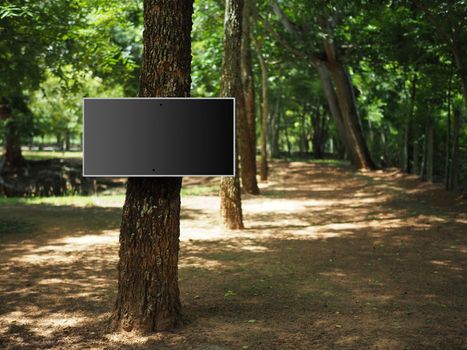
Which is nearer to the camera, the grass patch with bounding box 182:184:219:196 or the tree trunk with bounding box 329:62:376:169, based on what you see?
the grass patch with bounding box 182:184:219:196

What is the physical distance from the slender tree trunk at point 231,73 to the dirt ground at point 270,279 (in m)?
0.46

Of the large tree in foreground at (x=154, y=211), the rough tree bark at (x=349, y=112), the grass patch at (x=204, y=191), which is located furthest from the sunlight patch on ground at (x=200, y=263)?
the rough tree bark at (x=349, y=112)

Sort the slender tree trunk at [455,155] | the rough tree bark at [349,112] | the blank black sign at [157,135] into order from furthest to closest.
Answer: the rough tree bark at [349,112] < the slender tree trunk at [455,155] < the blank black sign at [157,135]

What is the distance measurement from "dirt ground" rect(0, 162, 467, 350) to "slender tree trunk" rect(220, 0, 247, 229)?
457 millimetres

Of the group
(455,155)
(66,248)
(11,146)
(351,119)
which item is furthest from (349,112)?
(66,248)

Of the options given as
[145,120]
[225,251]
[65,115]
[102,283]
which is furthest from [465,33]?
[65,115]

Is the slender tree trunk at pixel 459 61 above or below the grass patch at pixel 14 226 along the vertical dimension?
above

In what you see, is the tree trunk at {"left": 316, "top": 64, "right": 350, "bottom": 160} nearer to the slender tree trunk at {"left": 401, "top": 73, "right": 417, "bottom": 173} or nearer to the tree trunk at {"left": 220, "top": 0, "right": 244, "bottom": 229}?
the slender tree trunk at {"left": 401, "top": 73, "right": 417, "bottom": 173}

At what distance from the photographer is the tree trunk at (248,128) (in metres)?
16.9

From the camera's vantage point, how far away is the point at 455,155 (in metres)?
15.4

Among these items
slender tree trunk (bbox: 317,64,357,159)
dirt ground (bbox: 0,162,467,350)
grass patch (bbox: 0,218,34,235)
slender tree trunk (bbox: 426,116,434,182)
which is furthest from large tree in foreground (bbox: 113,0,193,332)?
slender tree trunk (bbox: 317,64,357,159)

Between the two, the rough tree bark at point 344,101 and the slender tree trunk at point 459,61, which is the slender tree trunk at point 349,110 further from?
the slender tree trunk at point 459,61

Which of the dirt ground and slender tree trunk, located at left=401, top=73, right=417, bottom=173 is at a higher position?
slender tree trunk, located at left=401, top=73, right=417, bottom=173

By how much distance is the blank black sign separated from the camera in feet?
13.4
